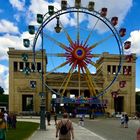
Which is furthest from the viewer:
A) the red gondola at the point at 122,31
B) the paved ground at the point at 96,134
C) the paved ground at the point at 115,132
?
the red gondola at the point at 122,31

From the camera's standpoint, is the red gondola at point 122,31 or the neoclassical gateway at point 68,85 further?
the neoclassical gateway at point 68,85

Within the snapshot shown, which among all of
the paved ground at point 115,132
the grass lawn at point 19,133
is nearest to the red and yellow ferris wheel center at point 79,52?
the paved ground at point 115,132

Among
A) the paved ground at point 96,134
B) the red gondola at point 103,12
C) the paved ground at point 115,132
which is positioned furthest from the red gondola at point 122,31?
the paved ground at point 96,134

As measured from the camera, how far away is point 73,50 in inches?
2923

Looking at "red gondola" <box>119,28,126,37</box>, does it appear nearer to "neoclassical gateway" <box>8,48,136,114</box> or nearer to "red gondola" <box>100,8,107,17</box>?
"red gondola" <box>100,8,107,17</box>

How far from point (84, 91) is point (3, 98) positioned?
2960 centimetres

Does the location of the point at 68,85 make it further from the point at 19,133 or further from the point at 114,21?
the point at 19,133

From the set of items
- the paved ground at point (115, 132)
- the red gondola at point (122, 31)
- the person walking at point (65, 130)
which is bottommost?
the paved ground at point (115, 132)

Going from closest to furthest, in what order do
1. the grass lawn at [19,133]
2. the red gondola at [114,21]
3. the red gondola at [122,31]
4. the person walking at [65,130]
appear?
the person walking at [65,130] < the grass lawn at [19,133] < the red gondola at [114,21] < the red gondola at [122,31]

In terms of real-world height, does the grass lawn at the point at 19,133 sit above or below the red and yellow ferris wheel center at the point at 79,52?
below

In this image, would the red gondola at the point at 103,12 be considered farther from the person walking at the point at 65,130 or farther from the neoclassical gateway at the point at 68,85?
the neoclassical gateway at the point at 68,85

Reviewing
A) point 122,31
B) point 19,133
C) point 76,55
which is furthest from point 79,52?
point 19,133

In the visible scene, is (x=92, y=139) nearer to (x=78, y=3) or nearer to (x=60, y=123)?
(x=60, y=123)

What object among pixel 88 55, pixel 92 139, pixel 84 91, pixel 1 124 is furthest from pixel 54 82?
pixel 1 124
